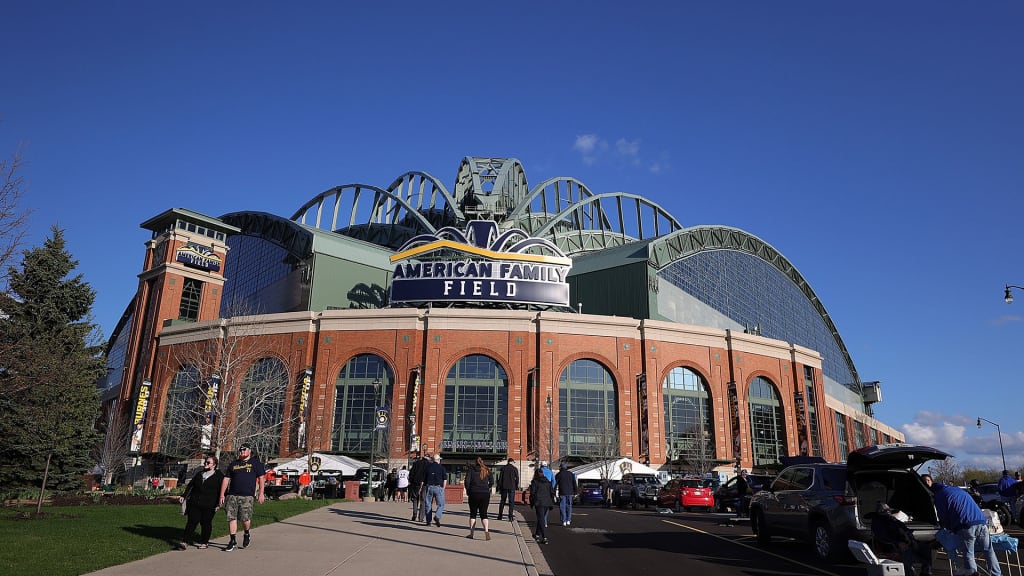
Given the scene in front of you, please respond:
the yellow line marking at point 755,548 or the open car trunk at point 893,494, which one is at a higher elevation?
the open car trunk at point 893,494

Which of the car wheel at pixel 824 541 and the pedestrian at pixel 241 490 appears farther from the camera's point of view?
the pedestrian at pixel 241 490

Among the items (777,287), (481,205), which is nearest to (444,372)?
(481,205)

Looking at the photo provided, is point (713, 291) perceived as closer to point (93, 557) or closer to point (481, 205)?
point (481, 205)

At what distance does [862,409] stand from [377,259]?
79.0m

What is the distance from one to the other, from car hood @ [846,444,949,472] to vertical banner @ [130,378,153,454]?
2265 inches

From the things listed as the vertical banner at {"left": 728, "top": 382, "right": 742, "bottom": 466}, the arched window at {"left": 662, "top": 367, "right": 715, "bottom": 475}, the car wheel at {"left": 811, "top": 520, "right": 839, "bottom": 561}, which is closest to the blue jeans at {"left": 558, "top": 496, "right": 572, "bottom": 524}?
the car wheel at {"left": 811, "top": 520, "right": 839, "bottom": 561}

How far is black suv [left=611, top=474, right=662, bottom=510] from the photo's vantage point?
3372cm

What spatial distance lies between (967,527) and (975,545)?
10.7 inches

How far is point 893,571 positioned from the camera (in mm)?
9703

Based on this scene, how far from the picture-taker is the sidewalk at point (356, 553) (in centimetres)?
1108

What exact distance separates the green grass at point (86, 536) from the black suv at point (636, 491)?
18.2 meters

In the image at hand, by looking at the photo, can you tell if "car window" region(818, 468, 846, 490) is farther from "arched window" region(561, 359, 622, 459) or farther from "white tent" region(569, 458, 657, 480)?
"arched window" region(561, 359, 622, 459)

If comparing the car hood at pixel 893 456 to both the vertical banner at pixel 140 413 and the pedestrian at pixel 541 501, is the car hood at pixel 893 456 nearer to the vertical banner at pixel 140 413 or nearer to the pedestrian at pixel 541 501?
the pedestrian at pixel 541 501

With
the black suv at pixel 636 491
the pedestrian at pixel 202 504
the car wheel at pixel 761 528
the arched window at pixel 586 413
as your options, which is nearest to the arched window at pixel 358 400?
the arched window at pixel 586 413
